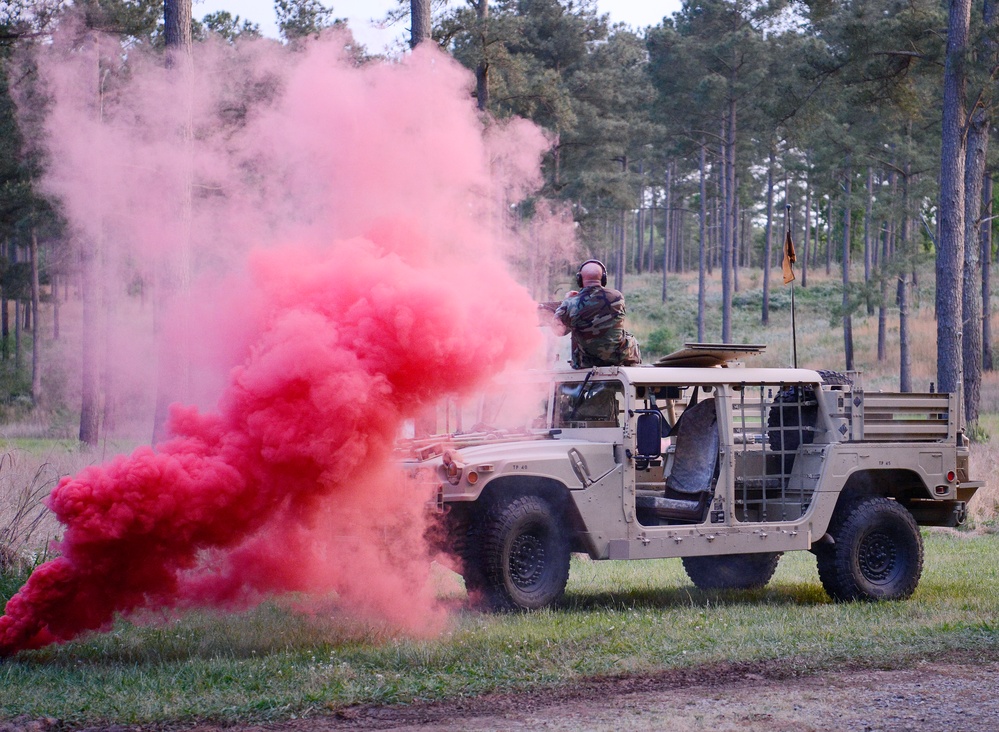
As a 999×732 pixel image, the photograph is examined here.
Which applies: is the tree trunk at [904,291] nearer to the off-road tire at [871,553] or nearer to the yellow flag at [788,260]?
the yellow flag at [788,260]

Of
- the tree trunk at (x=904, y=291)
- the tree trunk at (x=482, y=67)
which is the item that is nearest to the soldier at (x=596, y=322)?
the tree trunk at (x=482, y=67)

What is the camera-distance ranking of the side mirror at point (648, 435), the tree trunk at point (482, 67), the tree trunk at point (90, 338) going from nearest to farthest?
the side mirror at point (648, 435) → the tree trunk at point (482, 67) → the tree trunk at point (90, 338)

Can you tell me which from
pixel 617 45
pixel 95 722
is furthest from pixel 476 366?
pixel 617 45

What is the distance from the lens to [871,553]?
33.2 ft

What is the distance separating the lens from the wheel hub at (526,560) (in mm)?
8633

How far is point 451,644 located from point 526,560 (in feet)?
4.66

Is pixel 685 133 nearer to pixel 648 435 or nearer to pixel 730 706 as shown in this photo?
pixel 648 435

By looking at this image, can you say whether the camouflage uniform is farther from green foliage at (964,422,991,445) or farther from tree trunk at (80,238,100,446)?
tree trunk at (80,238,100,446)

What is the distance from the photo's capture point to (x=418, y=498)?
322 inches

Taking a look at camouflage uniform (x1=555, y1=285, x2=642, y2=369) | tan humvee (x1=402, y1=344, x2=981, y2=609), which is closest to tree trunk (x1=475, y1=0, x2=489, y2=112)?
camouflage uniform (x1=555, y1=285, x2=642, y2=369)

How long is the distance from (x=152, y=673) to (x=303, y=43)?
273 inches

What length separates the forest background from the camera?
1900 cm

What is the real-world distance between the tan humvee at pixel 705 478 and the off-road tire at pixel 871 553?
0.04 feet

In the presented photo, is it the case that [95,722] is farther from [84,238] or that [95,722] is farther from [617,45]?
[617,45]
